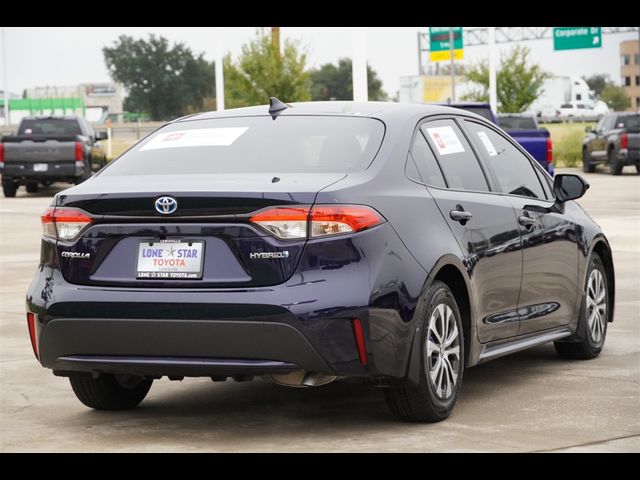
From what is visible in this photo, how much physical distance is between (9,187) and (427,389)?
85.3 feet

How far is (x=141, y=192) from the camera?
615 centimetres

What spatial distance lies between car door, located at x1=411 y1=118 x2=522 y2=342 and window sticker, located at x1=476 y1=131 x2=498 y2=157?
228 mm

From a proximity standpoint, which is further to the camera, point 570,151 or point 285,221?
point 570,151

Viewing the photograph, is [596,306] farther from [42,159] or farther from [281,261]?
[42,159]

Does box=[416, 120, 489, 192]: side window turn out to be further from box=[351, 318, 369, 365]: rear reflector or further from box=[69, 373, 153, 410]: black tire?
box=[69, 373, 153, 410]: black tire

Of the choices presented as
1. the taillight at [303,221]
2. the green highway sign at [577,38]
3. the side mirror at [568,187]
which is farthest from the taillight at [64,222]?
the green highway sign at [577,38]

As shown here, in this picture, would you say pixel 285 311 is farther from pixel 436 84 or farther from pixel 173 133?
pixel 436 84

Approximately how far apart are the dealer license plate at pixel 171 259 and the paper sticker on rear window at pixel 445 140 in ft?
5.44

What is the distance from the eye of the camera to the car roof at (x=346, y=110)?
6973 mm

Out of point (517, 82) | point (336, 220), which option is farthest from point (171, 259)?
point (517, 82)

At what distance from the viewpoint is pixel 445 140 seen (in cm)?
722

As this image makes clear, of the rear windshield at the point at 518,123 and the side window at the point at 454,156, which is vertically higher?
the rear windshield at the point at 518,123

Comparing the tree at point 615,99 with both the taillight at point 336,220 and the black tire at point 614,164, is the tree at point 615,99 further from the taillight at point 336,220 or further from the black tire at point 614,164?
the taillight at point 336,220

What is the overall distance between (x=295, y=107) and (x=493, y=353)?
1.67m
